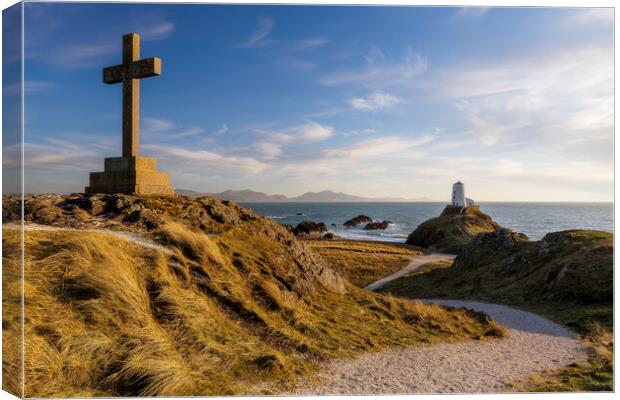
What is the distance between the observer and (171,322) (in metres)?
6.67

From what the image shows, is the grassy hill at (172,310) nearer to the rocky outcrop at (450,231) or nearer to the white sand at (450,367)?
the white sand at (450,367)

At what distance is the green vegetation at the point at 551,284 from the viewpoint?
25.6ft

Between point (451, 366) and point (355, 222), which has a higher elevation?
point (451, 366)

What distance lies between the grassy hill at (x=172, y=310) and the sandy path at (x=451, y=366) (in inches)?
15.4

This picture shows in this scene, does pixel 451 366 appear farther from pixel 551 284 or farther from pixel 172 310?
pixel 551 284

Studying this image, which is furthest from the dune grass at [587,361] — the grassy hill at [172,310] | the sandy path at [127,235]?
the sandy path at [127,235]

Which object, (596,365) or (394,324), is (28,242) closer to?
(394,324)

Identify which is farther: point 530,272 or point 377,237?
point 377,237

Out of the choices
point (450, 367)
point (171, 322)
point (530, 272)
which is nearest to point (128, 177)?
point (171, 322)

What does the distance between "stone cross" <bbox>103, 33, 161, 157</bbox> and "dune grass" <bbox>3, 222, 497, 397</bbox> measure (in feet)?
9.49

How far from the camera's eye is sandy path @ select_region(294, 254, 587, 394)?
6.37 m

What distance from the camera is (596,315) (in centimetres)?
1223

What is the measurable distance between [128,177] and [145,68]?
2770 mm

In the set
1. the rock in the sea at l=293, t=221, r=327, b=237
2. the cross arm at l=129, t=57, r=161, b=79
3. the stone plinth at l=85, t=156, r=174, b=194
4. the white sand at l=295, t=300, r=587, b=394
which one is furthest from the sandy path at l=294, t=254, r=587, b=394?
the rock in the sea at l=293, t=221, r=327, b=237
